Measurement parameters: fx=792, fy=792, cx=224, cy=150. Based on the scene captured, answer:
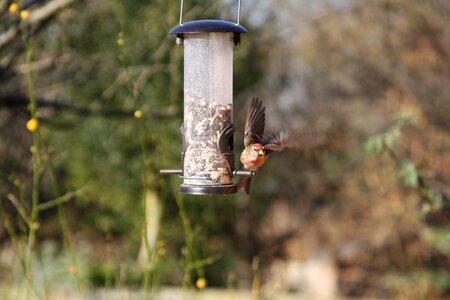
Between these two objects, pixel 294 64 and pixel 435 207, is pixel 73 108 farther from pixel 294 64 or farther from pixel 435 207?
pixel 294 64

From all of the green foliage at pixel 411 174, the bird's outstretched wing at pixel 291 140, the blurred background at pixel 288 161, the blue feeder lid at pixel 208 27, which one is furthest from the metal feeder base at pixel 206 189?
the blurred background at pixel 288 161

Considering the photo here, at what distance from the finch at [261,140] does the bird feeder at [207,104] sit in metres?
0.21

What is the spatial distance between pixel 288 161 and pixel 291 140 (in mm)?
8703

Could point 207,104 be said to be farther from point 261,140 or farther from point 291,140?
point 291,140

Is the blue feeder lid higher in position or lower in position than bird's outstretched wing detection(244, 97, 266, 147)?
higher

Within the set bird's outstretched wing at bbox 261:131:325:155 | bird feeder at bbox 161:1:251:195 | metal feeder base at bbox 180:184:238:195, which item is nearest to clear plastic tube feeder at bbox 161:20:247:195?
bird feeder at bbox 161:1:251:195

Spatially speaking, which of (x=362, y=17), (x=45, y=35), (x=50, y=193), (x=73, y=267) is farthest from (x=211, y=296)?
(x=73, y=267)

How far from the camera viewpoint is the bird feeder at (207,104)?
12.8 feet

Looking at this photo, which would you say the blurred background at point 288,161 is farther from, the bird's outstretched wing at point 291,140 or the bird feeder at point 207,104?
the bird's outstretched wing at point 291,140

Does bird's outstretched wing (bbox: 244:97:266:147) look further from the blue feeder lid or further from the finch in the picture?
the blue feeder lid

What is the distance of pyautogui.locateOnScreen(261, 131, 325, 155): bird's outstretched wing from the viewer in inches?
143

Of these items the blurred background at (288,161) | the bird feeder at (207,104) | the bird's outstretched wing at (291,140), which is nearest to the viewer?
the bird's outstretched wing at (291,140)

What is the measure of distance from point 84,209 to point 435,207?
322 inches

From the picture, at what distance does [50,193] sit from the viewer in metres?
11.1
